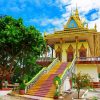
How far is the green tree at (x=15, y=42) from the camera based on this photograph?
19.3 m

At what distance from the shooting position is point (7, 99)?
15.8 meters

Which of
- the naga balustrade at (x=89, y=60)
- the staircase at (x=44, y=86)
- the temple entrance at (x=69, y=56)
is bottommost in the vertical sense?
the staircase at (x=44, y=86)

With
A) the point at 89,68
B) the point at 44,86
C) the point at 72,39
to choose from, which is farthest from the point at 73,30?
the point at 44,86

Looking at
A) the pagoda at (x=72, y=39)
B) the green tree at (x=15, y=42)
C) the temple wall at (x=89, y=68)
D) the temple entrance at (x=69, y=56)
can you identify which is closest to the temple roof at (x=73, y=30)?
the pagoda at (x=72, y=39)

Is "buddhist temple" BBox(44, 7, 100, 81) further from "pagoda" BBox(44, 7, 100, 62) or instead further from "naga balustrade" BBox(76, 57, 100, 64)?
"naga balustrade" BBox(76, 57, 100, 64)

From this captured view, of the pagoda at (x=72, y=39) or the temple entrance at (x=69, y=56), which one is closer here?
the pagoda at (x=72, y=39)

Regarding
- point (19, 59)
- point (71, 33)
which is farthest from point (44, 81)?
point (71, 33)

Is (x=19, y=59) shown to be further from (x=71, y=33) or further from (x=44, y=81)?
(x=71, y=33)

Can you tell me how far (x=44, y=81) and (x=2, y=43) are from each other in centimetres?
511

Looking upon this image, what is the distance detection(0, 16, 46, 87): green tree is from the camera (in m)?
19.3

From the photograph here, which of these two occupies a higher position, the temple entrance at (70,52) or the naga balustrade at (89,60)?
the temple entrance at (70,52)

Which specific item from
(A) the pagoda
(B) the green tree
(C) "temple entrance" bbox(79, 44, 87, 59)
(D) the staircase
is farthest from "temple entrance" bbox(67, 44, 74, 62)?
(B) the green tree

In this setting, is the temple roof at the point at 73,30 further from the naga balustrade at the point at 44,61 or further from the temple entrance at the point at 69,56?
the naga balustrade at the point at 44,61

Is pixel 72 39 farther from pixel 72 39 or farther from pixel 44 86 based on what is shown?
pixel 44 86
